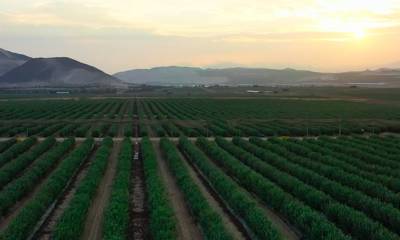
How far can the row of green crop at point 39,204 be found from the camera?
1401 cm

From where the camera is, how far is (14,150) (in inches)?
1133

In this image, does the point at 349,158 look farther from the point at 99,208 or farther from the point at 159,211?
the point at 99,208

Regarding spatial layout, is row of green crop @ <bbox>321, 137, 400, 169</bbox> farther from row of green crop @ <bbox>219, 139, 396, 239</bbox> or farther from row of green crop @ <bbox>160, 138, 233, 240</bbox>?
row of green crop @ <bbox>160, 138, 233, 240</bbox>

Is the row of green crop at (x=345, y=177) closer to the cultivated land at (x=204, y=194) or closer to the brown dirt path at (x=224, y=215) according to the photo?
the cultivated land at (x=204, y=194)

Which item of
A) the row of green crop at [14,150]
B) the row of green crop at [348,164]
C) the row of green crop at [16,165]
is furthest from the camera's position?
the row of green crop at [14,150]

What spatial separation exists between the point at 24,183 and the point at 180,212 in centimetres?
705

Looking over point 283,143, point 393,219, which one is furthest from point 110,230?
point 283,143

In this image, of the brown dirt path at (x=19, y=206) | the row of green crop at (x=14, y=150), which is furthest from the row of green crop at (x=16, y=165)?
the brown dirt path at (x=19, y=206)

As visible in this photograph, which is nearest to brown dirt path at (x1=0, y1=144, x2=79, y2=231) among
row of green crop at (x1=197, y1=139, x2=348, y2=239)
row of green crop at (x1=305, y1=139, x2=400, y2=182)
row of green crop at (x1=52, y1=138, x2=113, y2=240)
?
row of green crop at (x1=52, y1=138, x2=113, y2=240)

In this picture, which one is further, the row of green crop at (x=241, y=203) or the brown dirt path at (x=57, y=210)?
the brown dirt path at (x=57, y=210)

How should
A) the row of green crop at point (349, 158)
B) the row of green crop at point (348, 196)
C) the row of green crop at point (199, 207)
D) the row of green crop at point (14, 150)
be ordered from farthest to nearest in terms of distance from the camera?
1. the row of green crop at point (14, 150)
2. the row of green crop at point (349, 158)
3. the row of green crop at point (348, 196)
4. the row of green crop at point (199, 207)

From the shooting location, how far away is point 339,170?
21.1 metres

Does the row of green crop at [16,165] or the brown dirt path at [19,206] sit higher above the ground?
the row of green crop at [16,165]

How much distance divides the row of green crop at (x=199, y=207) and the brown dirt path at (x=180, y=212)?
8.1 inches
